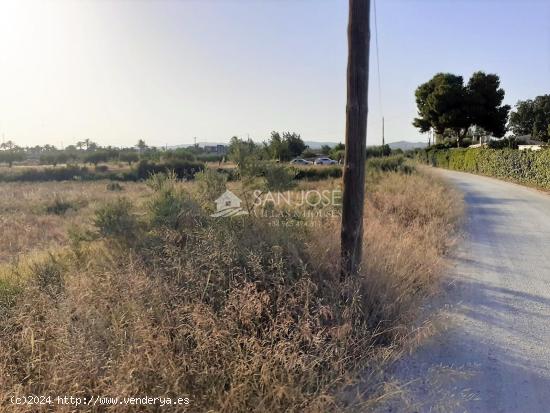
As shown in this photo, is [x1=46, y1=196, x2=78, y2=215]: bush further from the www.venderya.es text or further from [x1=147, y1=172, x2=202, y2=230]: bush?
the www.venderya.es text

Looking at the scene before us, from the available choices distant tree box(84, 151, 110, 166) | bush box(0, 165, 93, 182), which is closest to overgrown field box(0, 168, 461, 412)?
bush box(0, 165, 93, 182)

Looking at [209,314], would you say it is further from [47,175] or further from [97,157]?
[97,157]

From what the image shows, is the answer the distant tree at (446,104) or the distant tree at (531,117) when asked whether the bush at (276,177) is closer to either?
the distant tree at (446,104)

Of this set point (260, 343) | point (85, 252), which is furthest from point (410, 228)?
point (85, 252)

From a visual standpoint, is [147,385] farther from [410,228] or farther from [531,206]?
[531,206]

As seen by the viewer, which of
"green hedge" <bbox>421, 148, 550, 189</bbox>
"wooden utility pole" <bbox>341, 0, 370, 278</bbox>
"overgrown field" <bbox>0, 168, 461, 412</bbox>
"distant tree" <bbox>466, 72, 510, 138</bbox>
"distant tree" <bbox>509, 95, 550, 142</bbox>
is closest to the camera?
"overgrown field" <bbox>0, 168, 461, 412</bbox>

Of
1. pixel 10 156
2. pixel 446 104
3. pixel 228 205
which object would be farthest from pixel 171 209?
pixel 10 156

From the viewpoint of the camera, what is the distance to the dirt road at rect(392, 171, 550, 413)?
273cm

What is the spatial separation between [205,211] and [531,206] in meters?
11.5

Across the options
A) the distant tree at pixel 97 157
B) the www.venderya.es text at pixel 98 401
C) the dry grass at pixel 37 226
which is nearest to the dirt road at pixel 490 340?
the www.venderya.es text at pixel 98 401

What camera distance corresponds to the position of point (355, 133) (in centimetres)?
371

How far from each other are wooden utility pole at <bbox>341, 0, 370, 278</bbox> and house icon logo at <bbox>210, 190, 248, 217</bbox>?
2.29 meters

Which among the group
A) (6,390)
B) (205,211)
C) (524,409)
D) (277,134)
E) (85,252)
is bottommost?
(524,409)

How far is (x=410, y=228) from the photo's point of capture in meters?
7.43
